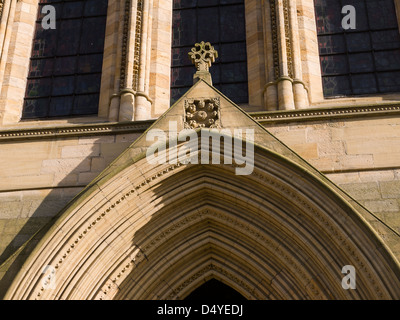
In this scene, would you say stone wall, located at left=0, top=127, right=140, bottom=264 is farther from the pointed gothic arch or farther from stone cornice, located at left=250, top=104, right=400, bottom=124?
stone cornice, located at left=250, top=104, right=400, bottom=124

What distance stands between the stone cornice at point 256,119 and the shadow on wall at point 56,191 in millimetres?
150

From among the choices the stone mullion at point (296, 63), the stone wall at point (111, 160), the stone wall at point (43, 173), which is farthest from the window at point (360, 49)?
the stone wall at point (43, 173)

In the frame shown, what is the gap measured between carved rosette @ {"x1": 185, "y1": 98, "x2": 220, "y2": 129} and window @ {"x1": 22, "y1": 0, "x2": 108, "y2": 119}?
2.64 meters

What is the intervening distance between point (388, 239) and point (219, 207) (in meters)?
2.69

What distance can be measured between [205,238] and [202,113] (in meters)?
1.96

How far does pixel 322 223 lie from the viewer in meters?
9.52

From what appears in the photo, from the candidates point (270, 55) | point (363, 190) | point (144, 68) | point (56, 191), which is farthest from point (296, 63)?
point (56, 191)

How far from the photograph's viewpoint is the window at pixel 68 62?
1267cm

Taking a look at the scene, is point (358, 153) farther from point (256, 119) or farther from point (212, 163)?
point (212, 163)

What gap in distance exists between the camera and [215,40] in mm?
13039

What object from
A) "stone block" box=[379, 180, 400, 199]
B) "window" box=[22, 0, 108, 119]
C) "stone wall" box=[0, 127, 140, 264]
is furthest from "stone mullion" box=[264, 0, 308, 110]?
"window" box=[22, 0, 108, 119]
